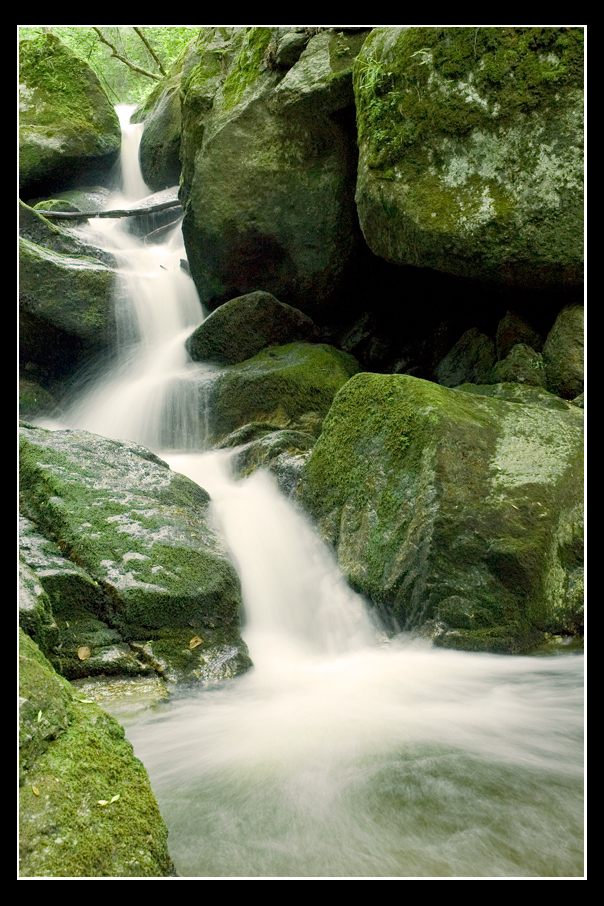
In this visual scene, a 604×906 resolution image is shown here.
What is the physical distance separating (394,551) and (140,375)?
5576 millimetres

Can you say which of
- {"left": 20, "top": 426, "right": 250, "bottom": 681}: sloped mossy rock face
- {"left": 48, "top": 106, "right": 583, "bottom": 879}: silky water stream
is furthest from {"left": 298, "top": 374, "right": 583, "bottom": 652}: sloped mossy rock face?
{"left": 20, "top": 426, "right": 250, "bottom": 681}: sloped mossy rock face

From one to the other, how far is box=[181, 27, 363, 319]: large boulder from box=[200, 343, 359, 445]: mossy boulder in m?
1.36

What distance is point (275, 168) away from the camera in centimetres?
756

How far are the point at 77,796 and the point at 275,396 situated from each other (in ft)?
18.9

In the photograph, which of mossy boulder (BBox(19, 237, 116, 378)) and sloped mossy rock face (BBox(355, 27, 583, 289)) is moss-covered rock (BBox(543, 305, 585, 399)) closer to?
sloped mossy rock face (BBox(355, 27, 583, 289))

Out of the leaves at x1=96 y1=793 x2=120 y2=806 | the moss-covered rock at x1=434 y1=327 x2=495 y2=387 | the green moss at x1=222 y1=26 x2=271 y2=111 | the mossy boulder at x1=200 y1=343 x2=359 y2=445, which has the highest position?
the green moss at x1=222 y1=26 x2=271 y2=111

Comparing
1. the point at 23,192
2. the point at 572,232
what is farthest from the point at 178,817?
the point at 23,192

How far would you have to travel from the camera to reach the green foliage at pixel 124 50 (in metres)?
17.3

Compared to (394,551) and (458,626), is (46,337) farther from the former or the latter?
(458,626)

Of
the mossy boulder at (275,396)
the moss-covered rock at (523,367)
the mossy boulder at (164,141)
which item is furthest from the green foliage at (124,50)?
the moss-covered rock at (523,367)

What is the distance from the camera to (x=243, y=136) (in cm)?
761

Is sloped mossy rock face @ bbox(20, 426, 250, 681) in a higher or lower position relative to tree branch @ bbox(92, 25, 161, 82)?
lower

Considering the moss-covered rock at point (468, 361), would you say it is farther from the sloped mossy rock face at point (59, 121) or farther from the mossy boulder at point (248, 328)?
the sloped mossy rock face at point (59, 121)

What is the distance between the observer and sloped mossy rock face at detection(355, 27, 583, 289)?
4.82m
